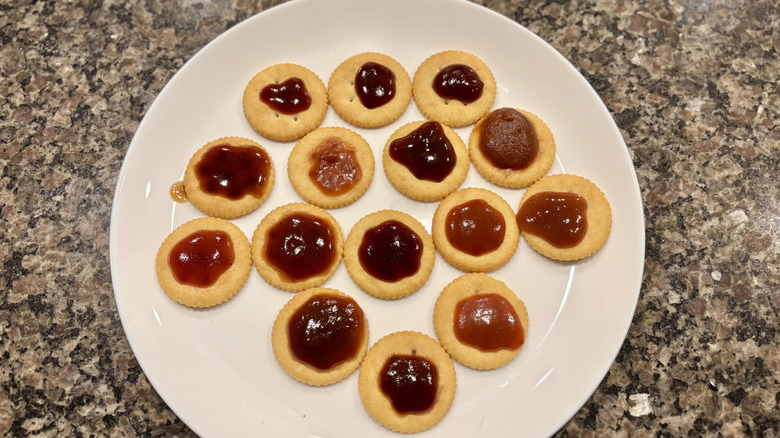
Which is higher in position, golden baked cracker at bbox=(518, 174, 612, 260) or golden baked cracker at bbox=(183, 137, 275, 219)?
golden baked cracker at bbox=(183, 137, 275, 219)

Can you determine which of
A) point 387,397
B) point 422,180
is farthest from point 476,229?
point 387,397

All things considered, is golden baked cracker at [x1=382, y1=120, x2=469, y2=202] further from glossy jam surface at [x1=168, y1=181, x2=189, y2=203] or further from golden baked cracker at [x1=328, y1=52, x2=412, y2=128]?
glossy jam surface at [x1=168, y1=181, x2=189, y2=203]

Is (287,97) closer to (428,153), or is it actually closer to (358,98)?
(358,98)

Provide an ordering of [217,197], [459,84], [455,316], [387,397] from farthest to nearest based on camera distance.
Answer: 1. [459,84]
2. [217,197]
3. [455,316]
4. [387,397]

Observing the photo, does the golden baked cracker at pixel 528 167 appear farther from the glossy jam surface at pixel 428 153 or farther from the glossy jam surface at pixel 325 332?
the glossy jam surface at pixel 325 332

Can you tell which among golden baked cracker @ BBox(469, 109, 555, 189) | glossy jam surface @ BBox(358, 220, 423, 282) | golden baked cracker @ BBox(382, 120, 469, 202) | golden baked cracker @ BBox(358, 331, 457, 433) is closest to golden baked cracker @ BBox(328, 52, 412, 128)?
golden baked cracker @ BBox(382, 120, 469, 202)

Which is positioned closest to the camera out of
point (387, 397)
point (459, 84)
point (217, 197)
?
point (387, 397)
